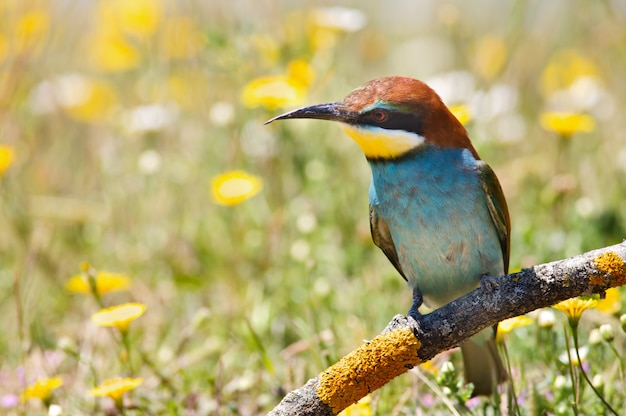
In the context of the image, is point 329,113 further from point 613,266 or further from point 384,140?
point 613,266

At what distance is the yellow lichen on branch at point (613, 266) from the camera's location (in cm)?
188

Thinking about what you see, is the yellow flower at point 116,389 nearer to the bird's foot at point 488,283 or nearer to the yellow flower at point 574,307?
the bird's foot at point 488,283

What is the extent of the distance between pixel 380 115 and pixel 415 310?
526mm

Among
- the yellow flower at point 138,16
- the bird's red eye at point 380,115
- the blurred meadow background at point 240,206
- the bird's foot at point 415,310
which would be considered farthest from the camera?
the yellow flower at point 138,16

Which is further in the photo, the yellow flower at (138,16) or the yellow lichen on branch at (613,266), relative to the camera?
the yellow flower at (138,16)

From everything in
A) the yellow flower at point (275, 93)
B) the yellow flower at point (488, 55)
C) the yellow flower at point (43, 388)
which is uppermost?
the yellow flower at point (275, 93)

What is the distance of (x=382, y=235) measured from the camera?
2.62 m

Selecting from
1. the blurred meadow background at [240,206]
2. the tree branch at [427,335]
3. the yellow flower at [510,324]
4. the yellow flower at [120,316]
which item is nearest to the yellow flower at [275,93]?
the blurred meadow background at [240,206]

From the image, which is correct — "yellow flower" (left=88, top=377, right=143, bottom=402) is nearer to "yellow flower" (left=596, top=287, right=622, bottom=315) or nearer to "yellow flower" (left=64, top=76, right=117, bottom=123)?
"yellow flower" (left=596, top=287, right=622, bottom=315)

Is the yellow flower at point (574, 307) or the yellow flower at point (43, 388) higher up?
the yellow flower at point (574, 307)

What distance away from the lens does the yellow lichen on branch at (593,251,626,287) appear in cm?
188

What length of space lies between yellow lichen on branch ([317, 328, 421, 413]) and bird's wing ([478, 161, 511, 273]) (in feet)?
2.01

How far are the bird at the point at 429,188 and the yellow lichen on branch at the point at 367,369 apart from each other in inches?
13.5

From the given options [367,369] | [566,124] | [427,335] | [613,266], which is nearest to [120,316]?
[367,369]
